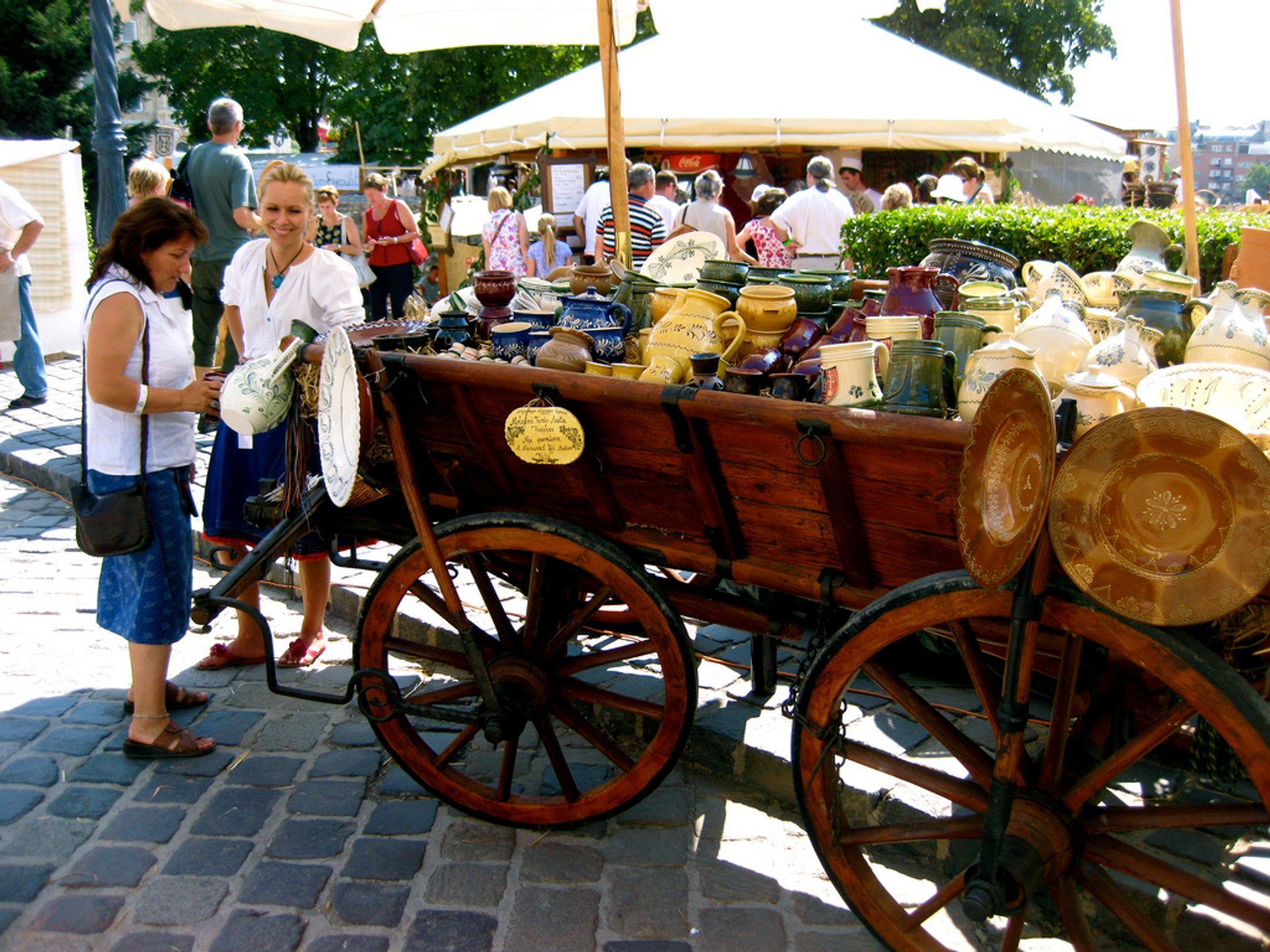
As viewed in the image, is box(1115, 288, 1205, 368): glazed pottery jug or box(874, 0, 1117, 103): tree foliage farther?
box(874, 0, 1117, 103): tree foliage

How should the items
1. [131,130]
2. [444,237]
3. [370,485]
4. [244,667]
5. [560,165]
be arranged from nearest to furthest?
[370,485] → [244,667] → [560,165] → [444,237] → [131,130]

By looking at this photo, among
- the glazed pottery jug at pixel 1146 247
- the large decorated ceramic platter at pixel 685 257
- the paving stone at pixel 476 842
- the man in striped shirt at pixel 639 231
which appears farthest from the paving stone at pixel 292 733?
the man in striped shirt at pixel 639 231

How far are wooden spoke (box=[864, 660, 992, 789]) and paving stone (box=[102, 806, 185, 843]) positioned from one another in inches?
73.5

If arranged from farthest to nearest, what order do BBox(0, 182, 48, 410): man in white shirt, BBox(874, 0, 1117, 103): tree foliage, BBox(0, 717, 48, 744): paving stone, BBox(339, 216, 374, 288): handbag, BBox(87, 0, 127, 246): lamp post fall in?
BBox(874, 0, 1117, 103): tree foliage < BBox(339, 216, 374, 288): handbag < BBox(0, 182, 48, 410): man in white shirt < BBox(87, 0, 127, 246): lamp post < BBox(0, 717, 48, 744): paving stone

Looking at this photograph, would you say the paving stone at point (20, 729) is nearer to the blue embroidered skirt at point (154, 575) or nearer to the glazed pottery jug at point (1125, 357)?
the blue embroidered skirt at point (154, 575)

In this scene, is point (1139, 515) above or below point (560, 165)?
below

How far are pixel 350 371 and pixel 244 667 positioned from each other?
1.78m

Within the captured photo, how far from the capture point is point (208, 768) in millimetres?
3025

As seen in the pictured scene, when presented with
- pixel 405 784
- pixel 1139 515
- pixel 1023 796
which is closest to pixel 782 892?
pixel 1023 796

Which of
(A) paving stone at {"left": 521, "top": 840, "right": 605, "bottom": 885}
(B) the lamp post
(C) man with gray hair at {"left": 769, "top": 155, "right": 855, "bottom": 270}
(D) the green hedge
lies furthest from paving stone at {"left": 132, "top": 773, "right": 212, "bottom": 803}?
(C) man with gray hair at {"left": 769, "top": 155, "right": 855, "bottom": 270}

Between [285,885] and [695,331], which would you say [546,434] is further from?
[285,885]

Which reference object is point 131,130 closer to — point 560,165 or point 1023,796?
point 560,165

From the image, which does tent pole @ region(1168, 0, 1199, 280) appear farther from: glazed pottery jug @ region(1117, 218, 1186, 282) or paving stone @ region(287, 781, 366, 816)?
paving stone @ region(287, 781, 366, 816)

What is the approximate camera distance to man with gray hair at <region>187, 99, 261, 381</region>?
20.4ft
